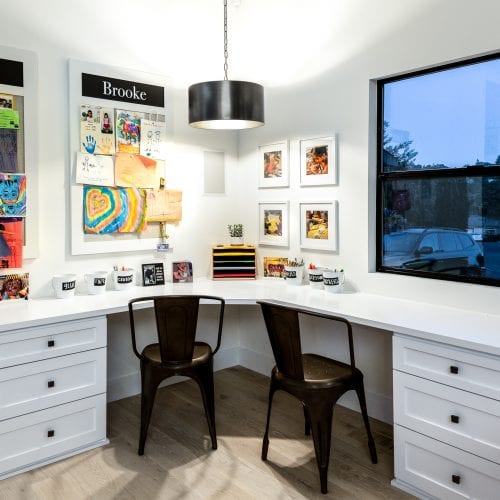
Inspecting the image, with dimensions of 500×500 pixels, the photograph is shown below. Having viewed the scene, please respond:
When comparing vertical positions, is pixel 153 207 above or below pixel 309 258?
above

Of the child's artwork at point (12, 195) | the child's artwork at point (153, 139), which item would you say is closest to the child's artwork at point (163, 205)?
the child's artwork at point (153, 139)

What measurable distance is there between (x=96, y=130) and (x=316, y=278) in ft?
5.36

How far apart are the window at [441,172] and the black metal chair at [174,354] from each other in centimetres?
113

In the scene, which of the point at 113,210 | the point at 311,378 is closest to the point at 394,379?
the point at 311,378

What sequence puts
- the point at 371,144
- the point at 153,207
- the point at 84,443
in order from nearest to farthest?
the point at 84,443
the point at 371,144
the point at 153,207

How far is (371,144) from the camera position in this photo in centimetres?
295

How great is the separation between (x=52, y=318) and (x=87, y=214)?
0.84 meters

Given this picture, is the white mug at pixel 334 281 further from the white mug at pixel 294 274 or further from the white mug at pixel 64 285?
the white mug at pixel 64 285

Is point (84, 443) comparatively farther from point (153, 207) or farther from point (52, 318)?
point (153, 207)

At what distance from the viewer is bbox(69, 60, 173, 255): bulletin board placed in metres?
3.03

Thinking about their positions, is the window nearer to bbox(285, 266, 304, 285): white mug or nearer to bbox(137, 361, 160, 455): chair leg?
bbox(285, 266, 304, 285): white mug

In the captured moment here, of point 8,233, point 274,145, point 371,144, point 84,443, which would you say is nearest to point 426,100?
point 371,144

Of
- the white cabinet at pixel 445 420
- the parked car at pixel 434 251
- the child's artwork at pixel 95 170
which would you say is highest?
the child's artwork at pixel 95 170

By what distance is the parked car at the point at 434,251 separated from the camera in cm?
261
